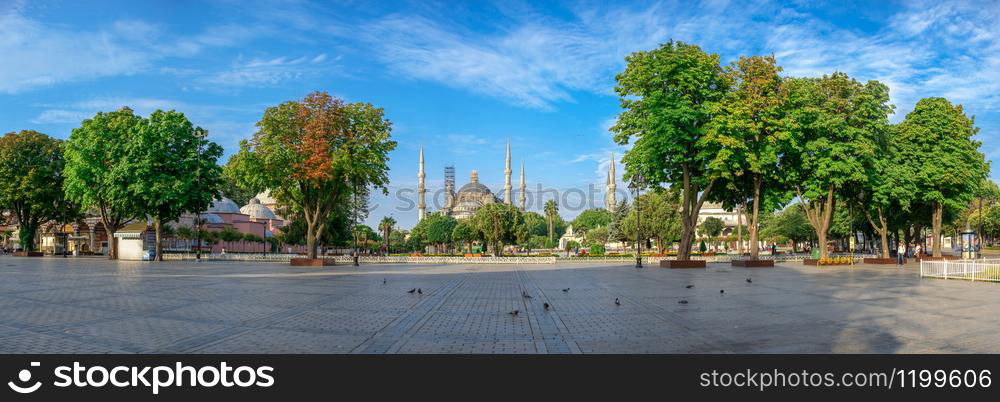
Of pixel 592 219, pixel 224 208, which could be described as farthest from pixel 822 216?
pixel 592 219

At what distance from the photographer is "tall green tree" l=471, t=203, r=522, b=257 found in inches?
2148

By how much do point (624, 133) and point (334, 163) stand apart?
14897mm

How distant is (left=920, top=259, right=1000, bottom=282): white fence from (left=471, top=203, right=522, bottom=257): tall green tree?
34462 mm

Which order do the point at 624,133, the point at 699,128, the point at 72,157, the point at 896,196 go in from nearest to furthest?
1. the point at 699,128
2. the point at 624,133
3. the point at 896,196
4. the point at 72,157

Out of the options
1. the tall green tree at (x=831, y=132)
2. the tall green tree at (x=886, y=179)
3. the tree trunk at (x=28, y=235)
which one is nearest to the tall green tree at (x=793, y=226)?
the tall green tree at (x=886, y=179)

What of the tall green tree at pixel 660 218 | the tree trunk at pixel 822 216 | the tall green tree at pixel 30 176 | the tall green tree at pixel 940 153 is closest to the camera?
the tree trunk at pixel 822 216

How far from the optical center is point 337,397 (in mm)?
5574

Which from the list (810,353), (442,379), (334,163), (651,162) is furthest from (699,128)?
(442,379)

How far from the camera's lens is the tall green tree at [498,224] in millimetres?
54562

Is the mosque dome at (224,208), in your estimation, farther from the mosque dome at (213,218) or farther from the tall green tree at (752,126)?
the tall green tree at (752,126)

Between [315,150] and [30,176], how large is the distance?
1241 inches

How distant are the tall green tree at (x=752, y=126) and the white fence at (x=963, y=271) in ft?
29.1

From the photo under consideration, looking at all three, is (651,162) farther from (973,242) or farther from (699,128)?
(973,242)

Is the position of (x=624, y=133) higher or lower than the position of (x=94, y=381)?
higher
